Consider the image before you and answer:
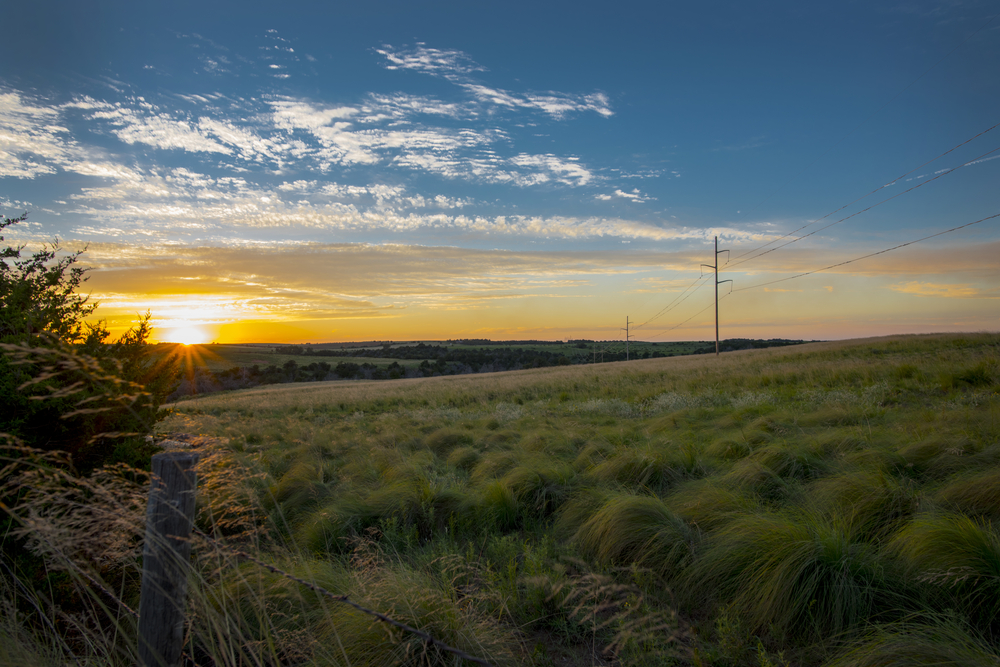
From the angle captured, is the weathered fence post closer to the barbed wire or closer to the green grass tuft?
the barbed wire

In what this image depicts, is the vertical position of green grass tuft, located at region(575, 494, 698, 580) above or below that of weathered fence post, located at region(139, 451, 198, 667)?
below

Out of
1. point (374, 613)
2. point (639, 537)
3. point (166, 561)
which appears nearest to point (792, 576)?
point (639, 537)

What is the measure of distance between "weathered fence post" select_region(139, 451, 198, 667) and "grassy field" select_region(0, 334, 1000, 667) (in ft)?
0.46

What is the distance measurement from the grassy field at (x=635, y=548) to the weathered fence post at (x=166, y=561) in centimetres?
14

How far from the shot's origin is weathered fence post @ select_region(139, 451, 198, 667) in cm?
257

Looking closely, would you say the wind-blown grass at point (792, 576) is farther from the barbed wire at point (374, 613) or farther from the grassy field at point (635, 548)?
the barbed wire at point (374, 613)

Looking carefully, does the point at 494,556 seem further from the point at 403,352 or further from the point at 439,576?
the point at 403,352

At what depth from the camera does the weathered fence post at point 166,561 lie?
8.45 ft

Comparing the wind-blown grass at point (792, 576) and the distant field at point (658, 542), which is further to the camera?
the wind-blown grass at point (792, 576)

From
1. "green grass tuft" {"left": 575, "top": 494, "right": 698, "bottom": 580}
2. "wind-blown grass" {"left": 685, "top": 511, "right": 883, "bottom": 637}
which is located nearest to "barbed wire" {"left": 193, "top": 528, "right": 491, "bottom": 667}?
"green grass tuft" {"left": 575, "top": 494, "right": 698, "bottom": 580}

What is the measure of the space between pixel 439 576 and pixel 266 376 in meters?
70.4

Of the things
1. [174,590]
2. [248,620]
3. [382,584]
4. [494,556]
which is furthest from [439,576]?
[174,590]

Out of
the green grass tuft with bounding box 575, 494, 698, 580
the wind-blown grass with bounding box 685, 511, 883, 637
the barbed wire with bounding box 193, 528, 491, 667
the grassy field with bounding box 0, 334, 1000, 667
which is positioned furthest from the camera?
the green grass tuft with bounding box 575, 494, 698, 580

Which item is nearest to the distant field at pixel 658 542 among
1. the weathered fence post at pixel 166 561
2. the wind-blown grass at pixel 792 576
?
the wind-blown grass at pixel 792 576
